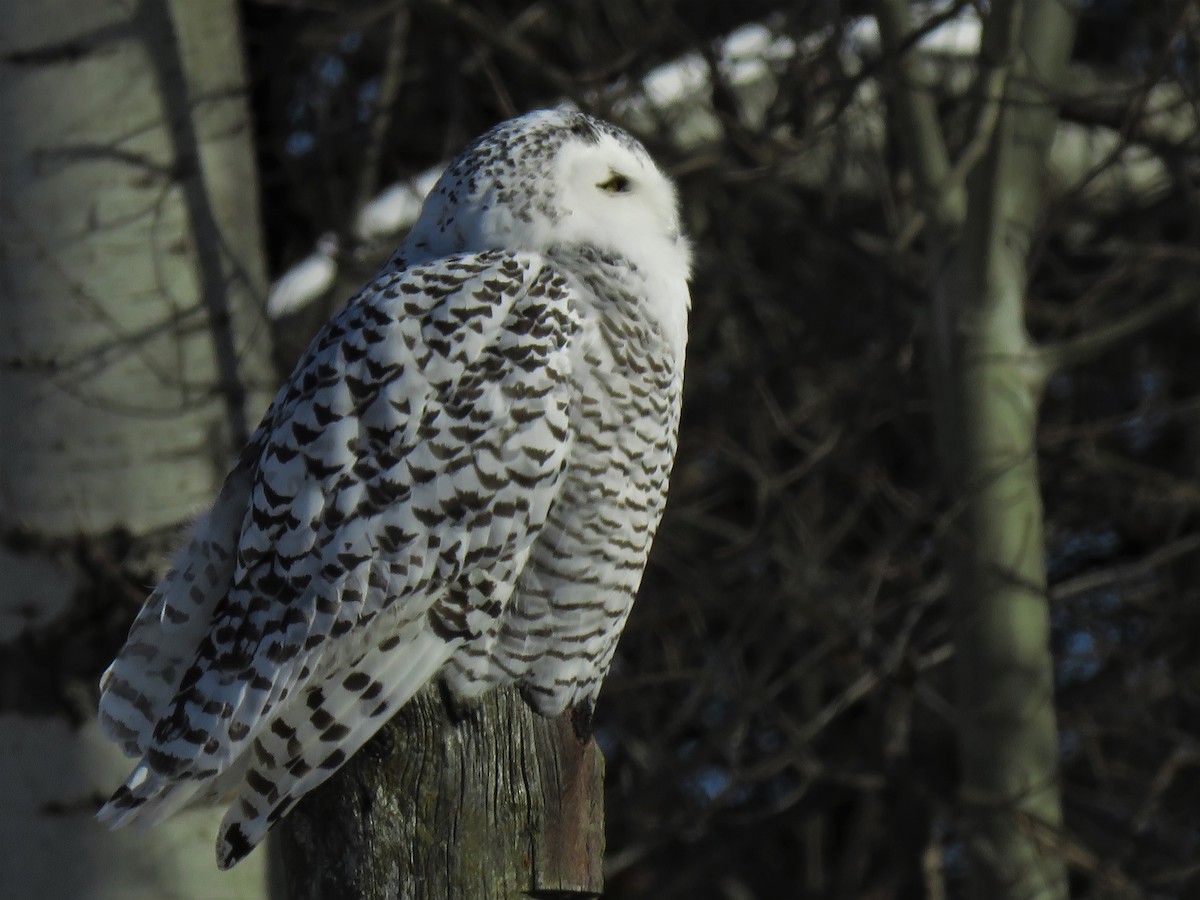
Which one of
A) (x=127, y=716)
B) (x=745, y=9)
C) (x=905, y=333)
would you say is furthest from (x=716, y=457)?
(x=127, y=716)

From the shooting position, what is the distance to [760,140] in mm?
3750

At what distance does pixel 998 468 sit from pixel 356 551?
2556mm

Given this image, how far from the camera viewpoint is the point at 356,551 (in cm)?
241

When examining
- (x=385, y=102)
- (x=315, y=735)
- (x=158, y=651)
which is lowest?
(x=315, y=735)

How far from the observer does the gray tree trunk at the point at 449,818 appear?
2254 millimetres

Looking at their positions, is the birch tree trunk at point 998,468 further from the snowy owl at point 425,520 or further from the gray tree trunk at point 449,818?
the gray tree trunk at point 449,818

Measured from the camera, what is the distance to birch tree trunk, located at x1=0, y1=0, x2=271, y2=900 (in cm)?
329

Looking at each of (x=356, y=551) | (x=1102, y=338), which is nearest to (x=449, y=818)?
(x=356, y=551)

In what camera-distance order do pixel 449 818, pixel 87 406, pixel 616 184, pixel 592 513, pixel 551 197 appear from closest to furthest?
pixel 449 818 < pixel 592 513 < pixel 551 197 < pixel 616 184 < pixel 87 406

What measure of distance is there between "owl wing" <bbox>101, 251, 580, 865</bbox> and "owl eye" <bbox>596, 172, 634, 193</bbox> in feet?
0.92

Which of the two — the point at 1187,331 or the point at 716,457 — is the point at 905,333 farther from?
the point at 1187,331

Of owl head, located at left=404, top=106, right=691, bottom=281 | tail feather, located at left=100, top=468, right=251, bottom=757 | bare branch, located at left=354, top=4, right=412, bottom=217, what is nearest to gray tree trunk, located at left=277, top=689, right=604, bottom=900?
tail feather, located at left=100, top=468, right=251, bottom=757

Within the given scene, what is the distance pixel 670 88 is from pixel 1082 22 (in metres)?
2.51

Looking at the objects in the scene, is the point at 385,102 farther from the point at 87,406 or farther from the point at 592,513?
the point at 592,513
